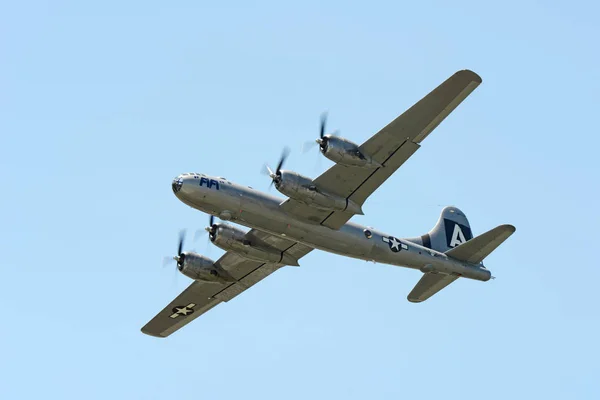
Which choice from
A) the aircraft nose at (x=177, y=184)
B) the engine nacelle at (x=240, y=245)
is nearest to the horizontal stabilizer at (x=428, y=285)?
the engine nacelle at (x=240, y=245)

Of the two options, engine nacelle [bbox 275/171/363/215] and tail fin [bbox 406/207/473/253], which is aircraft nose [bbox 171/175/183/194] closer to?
engine nacelle [bbox 275/171/363/215]

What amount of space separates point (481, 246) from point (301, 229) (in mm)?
8958

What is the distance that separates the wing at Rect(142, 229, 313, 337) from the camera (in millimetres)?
48250

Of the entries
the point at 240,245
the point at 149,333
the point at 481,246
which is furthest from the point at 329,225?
the point at 149,333

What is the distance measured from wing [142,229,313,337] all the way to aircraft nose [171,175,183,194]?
275 inches

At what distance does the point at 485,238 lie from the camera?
46.0 metres

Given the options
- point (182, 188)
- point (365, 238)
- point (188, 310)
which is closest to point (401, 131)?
point (365, 238)

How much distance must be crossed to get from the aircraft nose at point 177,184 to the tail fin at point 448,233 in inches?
491

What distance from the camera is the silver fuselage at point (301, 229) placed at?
41.6m

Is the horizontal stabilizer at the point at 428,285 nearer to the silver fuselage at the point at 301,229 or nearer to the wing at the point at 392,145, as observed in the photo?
the silver fuselage at the point at 301,229

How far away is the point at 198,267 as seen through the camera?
47.9 meters

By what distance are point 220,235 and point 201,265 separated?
3617mm

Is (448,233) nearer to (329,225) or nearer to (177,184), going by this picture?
(329,225)

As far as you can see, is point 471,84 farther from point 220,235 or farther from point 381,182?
point 220,235
